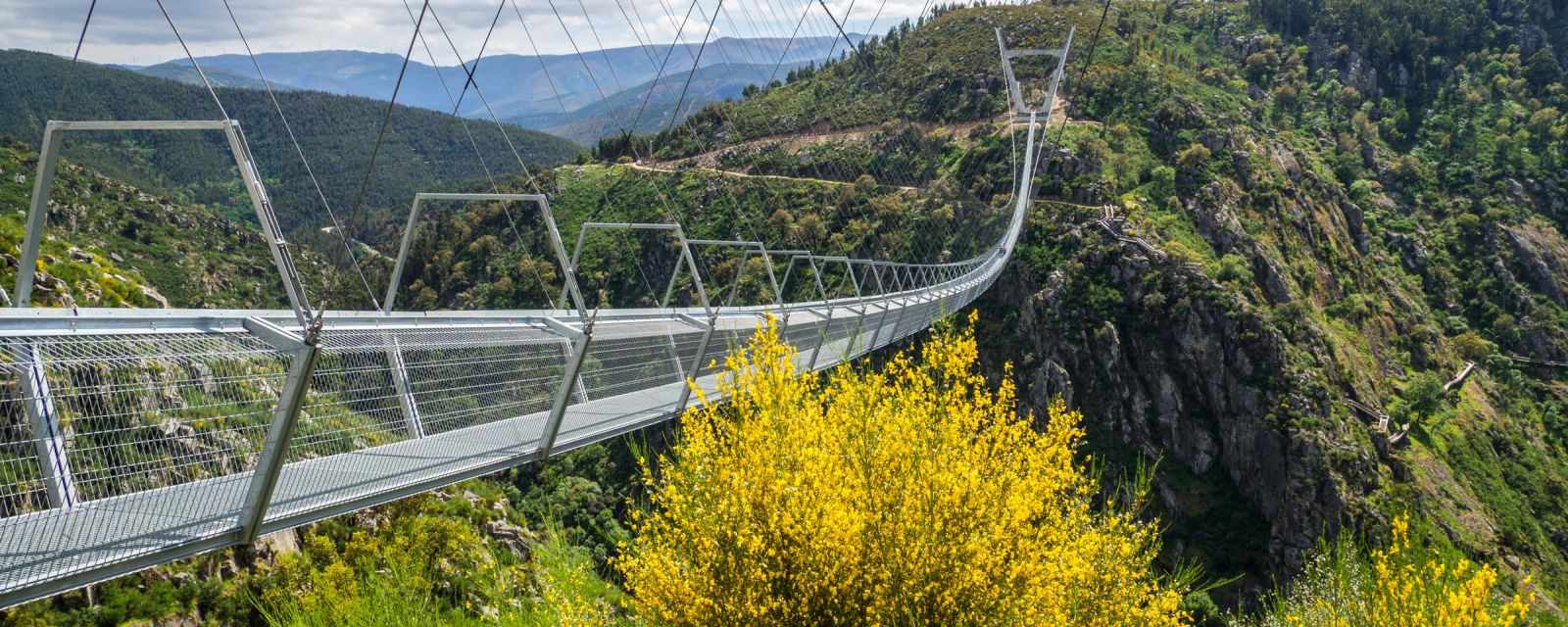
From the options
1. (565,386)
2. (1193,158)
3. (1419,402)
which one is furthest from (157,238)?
(1419,402)

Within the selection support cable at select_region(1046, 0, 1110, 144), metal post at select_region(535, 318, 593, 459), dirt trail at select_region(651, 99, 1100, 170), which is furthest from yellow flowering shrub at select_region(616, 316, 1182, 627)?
dirt trail at select_region(651, 99, 1100, 170)

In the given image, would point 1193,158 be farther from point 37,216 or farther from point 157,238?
point 37,216

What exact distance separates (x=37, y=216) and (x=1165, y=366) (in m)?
51.1

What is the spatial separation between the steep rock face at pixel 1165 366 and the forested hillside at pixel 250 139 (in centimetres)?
3344

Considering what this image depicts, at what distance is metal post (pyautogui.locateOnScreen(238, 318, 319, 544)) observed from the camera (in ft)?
14.0

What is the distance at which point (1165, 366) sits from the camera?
166 ft

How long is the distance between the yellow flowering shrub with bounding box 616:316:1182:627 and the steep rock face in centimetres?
4283

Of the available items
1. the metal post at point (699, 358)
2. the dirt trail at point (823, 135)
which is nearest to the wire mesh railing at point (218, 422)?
the metal post at point (699, 358)

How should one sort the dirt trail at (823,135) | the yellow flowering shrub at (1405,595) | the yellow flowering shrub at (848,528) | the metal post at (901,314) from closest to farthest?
the yellow flowering shrub at (848,528), the yellow flowering shrub at (1405,595), the metal post at (901,314), the dirt trail at (823,135)

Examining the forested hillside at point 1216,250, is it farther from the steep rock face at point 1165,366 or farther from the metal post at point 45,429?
the metal post at point 45,429

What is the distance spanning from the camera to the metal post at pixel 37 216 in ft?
15.5

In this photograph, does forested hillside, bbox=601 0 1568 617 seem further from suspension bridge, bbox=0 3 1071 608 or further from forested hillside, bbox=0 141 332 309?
suspension bridge, bbox=0 3 1071 608

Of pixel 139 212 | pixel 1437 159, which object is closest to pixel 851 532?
pixel 139 212

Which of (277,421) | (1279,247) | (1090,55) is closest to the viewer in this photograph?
(277,421)
